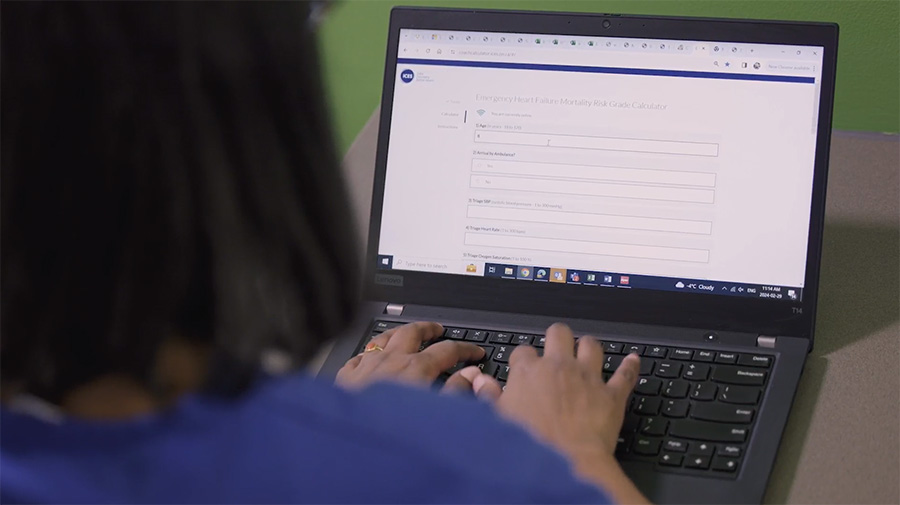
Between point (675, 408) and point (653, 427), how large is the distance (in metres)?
0.03

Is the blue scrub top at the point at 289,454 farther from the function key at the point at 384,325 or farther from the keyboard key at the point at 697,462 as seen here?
the function key at the point at 384,325

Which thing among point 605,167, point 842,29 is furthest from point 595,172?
point 842,29

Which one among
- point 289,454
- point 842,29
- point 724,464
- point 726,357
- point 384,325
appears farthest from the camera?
point 842,29

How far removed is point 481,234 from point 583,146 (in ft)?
0.39

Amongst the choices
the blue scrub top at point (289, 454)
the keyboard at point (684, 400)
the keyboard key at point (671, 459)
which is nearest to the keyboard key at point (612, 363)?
the keyboard at point (684, 400)

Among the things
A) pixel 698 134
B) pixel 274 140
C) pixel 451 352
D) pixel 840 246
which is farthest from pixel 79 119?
pixel 840 246

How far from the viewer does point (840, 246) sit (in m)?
0.96

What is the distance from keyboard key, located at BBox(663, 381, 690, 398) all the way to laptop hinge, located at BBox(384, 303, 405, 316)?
0.85ft

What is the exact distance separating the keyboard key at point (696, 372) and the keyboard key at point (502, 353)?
144 mm

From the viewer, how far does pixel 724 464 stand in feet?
2.25

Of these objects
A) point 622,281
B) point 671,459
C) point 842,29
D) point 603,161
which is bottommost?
point 671,459

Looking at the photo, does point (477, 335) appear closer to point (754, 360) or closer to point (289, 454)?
point (754, 360)

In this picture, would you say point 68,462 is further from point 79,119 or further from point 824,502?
point 824,502

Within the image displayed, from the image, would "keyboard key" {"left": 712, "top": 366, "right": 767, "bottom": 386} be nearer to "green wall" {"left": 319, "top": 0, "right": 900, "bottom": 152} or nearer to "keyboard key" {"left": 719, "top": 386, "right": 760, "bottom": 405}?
"keyboard key" {"left": 719, "top": 386, "right": 760, "bottom": 405}
